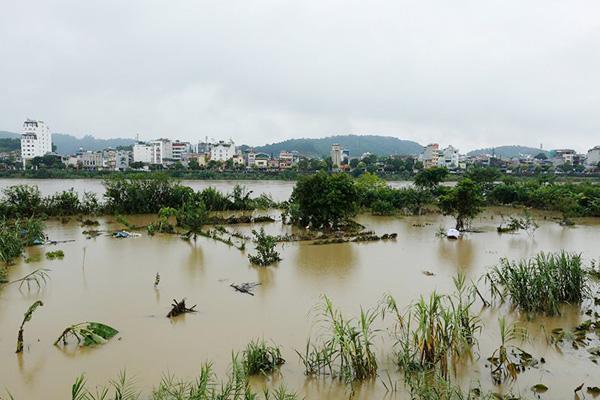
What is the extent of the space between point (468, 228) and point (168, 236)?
10.3m

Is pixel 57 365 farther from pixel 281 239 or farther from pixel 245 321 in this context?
pixel 281 239

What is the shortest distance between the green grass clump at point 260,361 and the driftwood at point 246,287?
113 inches

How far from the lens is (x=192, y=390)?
4.27m

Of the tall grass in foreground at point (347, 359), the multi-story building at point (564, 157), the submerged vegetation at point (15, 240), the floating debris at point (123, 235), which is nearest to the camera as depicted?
the tall grass in foreground at point (347, 359)

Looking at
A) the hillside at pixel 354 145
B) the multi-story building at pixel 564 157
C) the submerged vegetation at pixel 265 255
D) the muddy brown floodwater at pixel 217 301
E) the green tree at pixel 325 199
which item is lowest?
the muddy brown floodwater at pixel 217 301

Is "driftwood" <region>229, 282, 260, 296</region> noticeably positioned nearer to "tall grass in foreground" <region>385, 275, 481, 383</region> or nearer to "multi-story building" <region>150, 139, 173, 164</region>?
"tall grass in foreground" <region>385, 275, 481, 383</region>

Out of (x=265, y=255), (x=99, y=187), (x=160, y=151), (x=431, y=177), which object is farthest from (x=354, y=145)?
(x=265, y=255)

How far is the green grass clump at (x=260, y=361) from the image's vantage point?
5.30 m

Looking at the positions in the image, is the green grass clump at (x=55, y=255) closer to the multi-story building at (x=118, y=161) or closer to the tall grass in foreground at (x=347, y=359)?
the tall grass in foreground at (x=347, y=359)

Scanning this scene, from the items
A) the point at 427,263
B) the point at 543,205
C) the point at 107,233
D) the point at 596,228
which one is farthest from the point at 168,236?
the point at 543,205

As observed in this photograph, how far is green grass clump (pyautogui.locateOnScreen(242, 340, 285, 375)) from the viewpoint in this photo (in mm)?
5297

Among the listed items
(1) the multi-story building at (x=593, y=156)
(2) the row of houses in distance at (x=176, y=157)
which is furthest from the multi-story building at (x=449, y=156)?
(1) the multi-story building at (x=593, y=156)

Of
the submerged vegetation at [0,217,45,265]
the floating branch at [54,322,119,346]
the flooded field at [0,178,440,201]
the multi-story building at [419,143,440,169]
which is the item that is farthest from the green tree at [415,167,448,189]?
the multi-story building at [419,143,440,169]

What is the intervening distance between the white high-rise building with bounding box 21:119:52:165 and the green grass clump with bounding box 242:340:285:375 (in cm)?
7580
